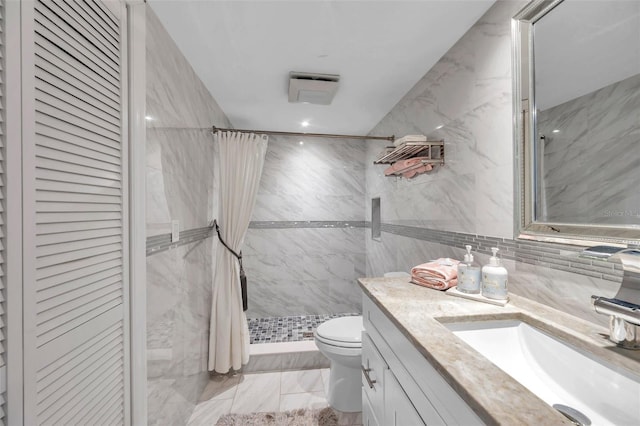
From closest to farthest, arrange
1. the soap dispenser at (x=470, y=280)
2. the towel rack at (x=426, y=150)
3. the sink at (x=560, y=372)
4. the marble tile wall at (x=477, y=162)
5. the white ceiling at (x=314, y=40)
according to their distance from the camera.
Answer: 1. the sink at (x=560, y=372)
2. the marble tile wall at (x=477, y=162)
3. the soap dispenser at (x=470, y=280)
4. the white ceiling at (x=314, y=40)
5. the towel rack at (x=426, y=150)

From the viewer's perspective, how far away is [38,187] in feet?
2.30

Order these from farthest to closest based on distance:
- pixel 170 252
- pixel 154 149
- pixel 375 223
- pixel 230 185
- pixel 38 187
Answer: pixel 375 223 → pixel 230 185 → pixel 170 252 → pixel 154 149 → pixel 38 187

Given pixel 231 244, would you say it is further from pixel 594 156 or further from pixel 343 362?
pixel 594 156

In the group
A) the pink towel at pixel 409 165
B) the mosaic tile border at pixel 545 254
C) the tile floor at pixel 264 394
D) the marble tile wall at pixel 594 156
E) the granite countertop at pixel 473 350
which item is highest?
the pink towel at pixel 409 165

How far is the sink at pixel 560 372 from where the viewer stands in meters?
0.60

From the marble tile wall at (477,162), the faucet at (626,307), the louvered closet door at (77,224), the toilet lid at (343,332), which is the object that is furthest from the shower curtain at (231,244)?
the faucet at (626,307)

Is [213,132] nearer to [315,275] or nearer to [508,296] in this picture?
[315,275]

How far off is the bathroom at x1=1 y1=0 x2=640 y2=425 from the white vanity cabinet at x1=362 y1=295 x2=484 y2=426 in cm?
56

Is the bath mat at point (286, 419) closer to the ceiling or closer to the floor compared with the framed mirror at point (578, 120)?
closer to the floor

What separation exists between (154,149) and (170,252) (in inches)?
21.1

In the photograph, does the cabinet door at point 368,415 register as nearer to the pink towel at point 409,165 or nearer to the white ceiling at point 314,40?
the pink towel at point 409,165

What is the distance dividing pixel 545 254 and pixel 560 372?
0.40 meters

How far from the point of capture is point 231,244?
2145 mm

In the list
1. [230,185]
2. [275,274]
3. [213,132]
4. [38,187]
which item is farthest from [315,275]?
[38,187]
